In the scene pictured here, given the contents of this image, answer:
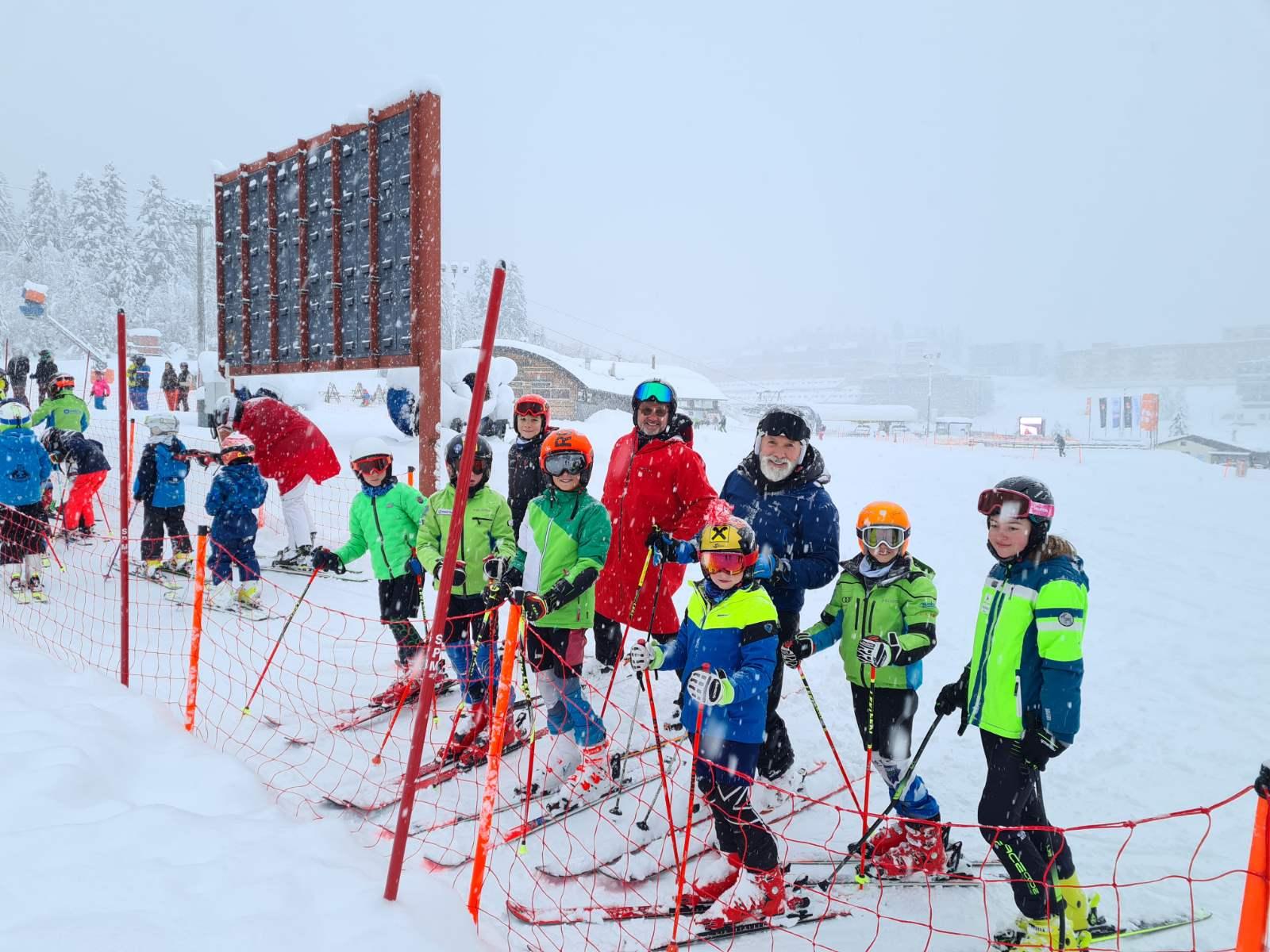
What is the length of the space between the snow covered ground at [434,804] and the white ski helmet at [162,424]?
175 cm

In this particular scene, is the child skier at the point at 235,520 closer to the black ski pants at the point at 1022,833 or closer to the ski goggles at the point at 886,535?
the ski goggles at the point at 886,535

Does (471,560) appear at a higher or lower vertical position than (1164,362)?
lower

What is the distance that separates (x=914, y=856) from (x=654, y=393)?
297 centimetres

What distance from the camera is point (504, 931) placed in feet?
10.2

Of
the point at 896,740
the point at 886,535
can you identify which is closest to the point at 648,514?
the point at 886,535

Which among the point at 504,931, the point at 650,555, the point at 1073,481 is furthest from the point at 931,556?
the point at 1073,481

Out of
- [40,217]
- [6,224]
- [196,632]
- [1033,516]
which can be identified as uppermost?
[6,224]

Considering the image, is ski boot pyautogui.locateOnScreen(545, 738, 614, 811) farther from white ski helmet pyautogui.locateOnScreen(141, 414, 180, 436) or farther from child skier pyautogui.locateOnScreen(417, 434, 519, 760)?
white ski helmet pyautogui.locateOnScreen(141, 414, 180, 436)

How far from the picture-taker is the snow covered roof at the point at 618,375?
126 feet

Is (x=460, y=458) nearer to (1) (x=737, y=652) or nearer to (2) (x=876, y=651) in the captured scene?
(1) (x=737, y=652)

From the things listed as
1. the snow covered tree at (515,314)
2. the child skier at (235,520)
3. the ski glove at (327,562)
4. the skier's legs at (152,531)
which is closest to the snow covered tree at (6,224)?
the snow covered tree at (515,314)

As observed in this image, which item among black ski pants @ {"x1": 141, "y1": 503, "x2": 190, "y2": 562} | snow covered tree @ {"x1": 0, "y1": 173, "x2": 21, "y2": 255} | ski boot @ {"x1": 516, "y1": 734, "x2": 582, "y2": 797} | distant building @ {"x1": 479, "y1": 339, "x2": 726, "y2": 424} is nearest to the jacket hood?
ski boot @ {"x1": 516, "y1": 734, "x2": 582, "y2": 797}

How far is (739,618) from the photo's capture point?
3443mm

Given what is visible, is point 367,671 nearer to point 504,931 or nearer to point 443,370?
point 504,931
